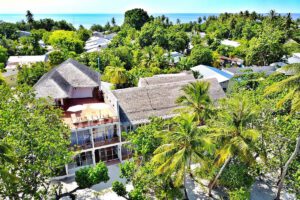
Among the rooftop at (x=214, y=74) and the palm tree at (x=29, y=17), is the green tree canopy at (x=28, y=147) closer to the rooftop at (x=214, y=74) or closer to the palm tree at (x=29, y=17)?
the rooftop at (x=214, y=74)

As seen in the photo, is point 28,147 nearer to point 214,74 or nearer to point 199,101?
point 199,101

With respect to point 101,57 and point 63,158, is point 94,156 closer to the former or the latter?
point 63,158

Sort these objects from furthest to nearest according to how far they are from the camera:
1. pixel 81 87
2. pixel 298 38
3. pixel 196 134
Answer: pixel 298 38
pixel 81 87
pixel 196 134

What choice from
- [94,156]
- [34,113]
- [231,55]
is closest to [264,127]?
[94,156]

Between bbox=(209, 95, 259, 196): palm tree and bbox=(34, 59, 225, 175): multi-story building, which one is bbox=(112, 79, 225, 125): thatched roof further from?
bbox=(209, 95, 259, 196): palm tree

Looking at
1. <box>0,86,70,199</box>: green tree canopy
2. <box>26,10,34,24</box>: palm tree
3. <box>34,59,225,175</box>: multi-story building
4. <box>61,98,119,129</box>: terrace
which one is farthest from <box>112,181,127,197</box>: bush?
<box>26,10,34,24</box>: palm tree

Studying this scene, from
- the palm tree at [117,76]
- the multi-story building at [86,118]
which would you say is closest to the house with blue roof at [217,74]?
the palm tree at [117,76]
